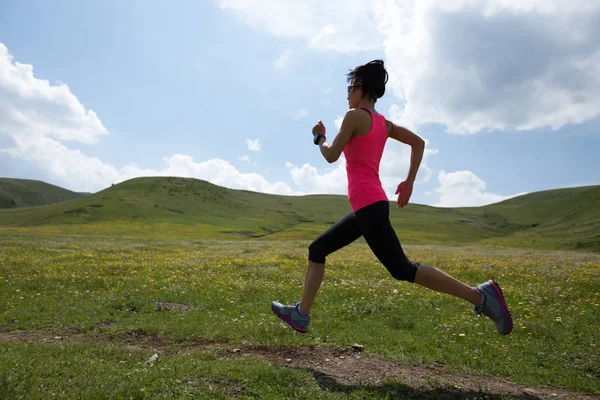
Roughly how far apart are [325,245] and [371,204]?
3.60 feet

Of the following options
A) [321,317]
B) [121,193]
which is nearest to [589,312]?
[321,317]

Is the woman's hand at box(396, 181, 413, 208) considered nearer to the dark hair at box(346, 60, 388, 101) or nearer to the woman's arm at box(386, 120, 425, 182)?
the woman's arm at box(386, 120, 425, 182)

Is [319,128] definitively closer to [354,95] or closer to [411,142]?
[354,95]

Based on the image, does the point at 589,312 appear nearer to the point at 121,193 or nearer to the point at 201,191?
the point at 121,193

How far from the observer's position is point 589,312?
10.7m

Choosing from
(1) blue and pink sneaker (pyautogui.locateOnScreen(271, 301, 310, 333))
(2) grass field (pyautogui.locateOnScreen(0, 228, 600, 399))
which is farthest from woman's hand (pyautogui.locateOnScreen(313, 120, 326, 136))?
(2) grass field (pyautogui.locateOnScreen(0, 228, 600, 399))

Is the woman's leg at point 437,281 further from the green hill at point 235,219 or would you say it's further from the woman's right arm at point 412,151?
the green hill at point 235,219

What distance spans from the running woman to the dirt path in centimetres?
94

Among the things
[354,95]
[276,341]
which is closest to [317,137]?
[354,95]

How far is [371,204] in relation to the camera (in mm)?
5902

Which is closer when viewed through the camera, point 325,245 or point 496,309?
point 496,309

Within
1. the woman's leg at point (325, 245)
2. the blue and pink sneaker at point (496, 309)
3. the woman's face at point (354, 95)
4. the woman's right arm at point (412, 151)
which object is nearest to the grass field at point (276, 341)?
the blue and pink sneaker at point (496, 309)

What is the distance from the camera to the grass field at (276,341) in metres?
5.30

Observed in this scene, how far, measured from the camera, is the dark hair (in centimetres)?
630
